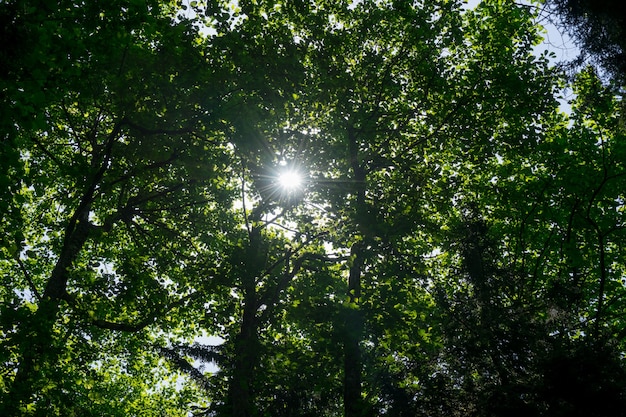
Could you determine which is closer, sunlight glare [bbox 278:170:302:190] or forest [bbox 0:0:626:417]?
forest [bbox 0:0:626:417]

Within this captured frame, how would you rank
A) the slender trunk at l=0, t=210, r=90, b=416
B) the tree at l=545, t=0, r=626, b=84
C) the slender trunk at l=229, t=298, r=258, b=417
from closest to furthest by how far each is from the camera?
the tree at l=545, t=0, r=626, b=84 < the slender trunk at l=0, t=210, r=90, b=416 < the slender trunk at l=229, t=298, r=258, b=417

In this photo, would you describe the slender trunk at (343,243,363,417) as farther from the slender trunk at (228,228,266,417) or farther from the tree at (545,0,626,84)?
the tree at (545,0,626,84)

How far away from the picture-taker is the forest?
8281mm

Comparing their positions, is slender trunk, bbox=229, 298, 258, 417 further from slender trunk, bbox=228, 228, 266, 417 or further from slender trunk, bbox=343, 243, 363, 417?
slender trunk, bbox=343, 243, 363, 417

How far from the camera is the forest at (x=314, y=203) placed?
8.28 m

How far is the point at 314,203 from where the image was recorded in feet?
47.5

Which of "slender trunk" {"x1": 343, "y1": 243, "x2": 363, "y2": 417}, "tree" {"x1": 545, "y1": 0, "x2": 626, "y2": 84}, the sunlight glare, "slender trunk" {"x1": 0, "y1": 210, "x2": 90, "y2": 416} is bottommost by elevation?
"slender trunk" {"x1": 0, "y1": 210, "x2": 90, "y2": 416}

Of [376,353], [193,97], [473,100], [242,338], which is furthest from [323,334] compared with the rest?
[473,100]

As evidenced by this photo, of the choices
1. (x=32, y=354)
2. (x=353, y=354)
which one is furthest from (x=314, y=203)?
(x=32, y=354)

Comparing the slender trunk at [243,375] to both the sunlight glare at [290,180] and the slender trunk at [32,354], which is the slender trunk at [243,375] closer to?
the slender trunk at [32,354]

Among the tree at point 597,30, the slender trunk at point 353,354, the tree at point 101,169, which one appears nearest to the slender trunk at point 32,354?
the tree at point 101,169

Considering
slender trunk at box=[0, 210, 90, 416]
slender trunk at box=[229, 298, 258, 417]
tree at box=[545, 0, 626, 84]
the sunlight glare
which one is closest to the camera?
tree at box=[545, 0, 626, 84]

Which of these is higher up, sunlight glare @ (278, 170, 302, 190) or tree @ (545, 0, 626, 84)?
sunlight glare @ (278, 170, 302, 190)

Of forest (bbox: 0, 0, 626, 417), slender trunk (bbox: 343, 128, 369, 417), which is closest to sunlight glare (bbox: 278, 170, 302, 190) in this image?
forest (bbox: 0, 0, 626, 417)
